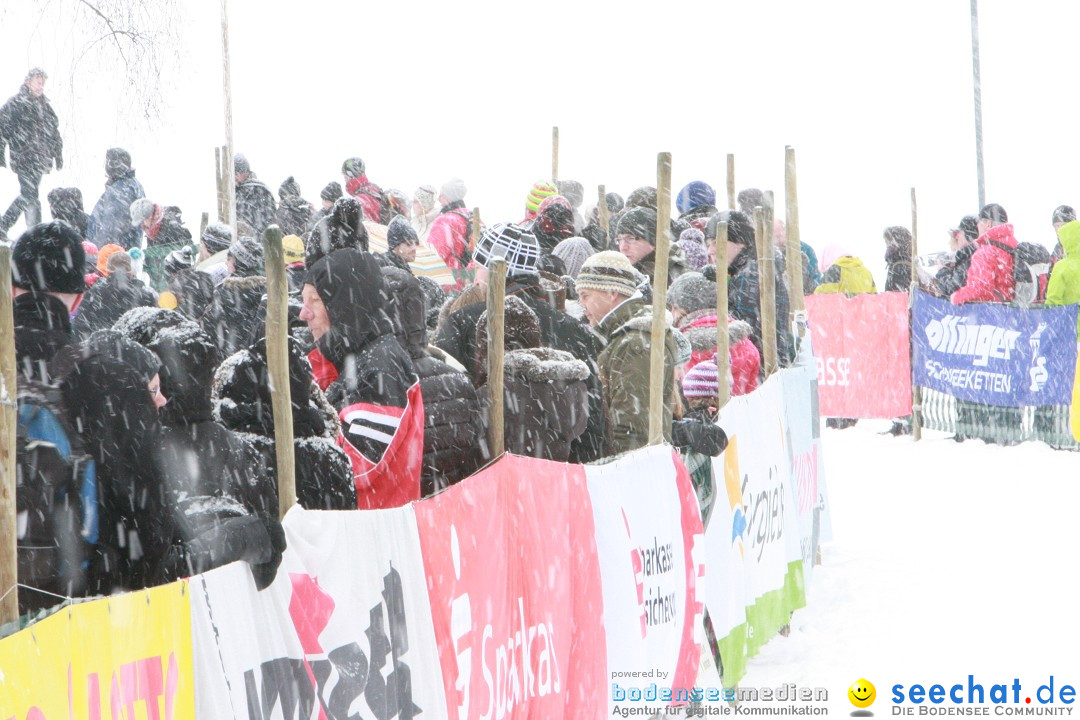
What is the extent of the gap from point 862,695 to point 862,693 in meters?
0.02

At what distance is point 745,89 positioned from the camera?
42.8 metres

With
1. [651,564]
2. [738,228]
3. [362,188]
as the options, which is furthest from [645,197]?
[651,564]

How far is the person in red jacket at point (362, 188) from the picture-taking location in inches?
475

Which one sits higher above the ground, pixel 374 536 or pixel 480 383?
pixel 480 383

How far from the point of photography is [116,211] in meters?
11.5

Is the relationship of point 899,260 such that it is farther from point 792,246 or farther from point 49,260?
point 49,260

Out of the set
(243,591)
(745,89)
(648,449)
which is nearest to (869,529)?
(648,449)

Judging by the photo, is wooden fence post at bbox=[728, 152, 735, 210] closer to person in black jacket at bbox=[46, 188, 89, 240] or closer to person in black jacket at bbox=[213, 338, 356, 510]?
person in black jacket at bbox=[46, 188, 89, 240]

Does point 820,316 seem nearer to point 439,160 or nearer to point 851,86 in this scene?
point 439,160

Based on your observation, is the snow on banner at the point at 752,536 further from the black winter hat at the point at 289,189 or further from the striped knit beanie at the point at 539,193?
the black winter hat at the point at 289,189

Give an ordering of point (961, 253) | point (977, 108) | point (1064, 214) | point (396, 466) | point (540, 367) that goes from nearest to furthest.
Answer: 1. point (396, 466)
2. point (540, 367)
3. point (1064, 214)
4. point (961, 253)
5. point (977, 108)

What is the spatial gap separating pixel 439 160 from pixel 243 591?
25.6 metres

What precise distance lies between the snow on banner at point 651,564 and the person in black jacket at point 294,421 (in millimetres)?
1626

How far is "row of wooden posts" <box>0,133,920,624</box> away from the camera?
2.54 m
